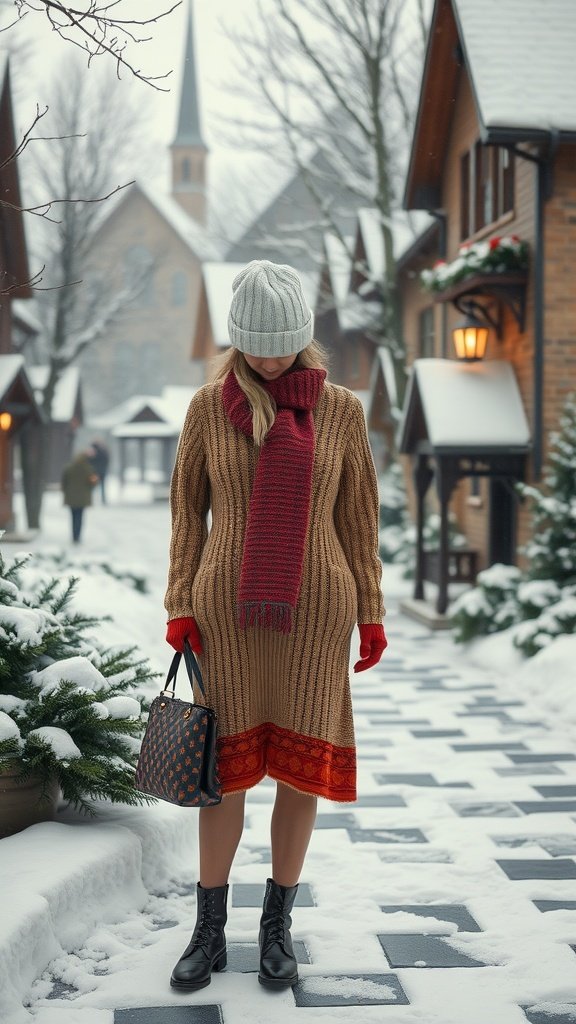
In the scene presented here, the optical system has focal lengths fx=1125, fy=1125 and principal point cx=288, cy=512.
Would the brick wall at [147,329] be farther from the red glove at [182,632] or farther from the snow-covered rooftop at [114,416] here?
the red glove at [182,632]

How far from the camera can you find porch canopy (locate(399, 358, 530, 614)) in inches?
444

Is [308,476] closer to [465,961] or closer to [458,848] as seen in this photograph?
[465,961]

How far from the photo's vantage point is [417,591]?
13.6 metres

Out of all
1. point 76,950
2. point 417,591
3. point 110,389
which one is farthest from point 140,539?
point 110,389

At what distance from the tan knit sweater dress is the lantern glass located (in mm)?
8858

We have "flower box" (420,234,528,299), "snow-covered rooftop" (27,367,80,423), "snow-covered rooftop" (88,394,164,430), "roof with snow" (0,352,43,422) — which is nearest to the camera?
"flower box" (420,234,528,299)

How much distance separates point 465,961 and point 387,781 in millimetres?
2401

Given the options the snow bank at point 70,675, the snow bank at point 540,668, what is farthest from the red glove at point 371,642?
the snow bank at point 540,668

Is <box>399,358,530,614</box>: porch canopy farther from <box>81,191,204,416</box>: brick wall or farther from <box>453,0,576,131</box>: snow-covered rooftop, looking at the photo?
<box>81,191,204,416</box>: brick wall

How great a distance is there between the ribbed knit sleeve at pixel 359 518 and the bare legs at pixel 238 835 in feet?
1.86

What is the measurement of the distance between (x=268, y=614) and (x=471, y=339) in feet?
30.5

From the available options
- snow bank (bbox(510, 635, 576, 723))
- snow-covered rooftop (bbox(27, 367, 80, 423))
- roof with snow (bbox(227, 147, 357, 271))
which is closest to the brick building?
snow bank (bbox(510, 635, 576, 723))

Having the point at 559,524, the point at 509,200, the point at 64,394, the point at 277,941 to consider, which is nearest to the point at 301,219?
the point at 64,394

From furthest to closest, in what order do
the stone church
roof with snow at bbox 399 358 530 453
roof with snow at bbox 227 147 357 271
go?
the stone church, roof with snow at bbox 227 147 357 271, roof with snow at bbox 399 358 530 453
